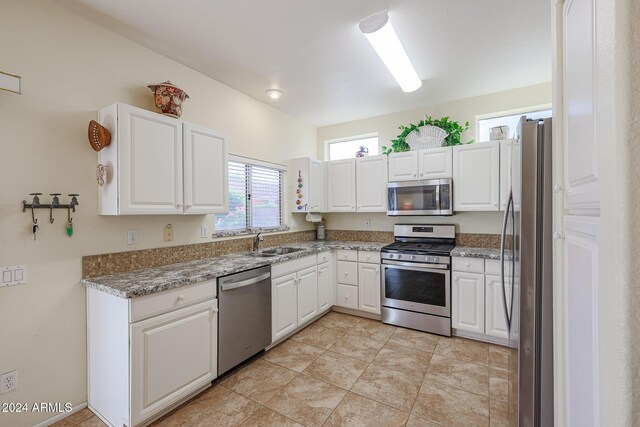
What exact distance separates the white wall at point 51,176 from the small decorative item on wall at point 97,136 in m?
0.15

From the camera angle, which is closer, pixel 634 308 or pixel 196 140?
pixel 634 308

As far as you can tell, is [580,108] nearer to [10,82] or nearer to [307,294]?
[10,82]

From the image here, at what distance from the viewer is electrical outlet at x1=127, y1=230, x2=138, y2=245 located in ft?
7.21

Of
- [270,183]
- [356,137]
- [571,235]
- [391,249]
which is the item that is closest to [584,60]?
[571,235]

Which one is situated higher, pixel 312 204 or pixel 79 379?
pixel 312 204

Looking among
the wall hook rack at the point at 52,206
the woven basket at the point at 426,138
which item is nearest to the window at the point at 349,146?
the woven basket at the point at 426,138

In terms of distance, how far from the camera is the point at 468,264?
9.57 ft

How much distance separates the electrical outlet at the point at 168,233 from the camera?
96.1 inches

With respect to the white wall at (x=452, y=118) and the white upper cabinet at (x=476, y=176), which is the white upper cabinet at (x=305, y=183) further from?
the white upper cabinet at (x=476, y=176)

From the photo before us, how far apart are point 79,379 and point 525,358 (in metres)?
2.70

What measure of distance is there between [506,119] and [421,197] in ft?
4.53

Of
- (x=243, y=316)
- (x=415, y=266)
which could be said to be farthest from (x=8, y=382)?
(x=415, y=266)

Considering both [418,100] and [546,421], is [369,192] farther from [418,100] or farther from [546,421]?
[546,421]

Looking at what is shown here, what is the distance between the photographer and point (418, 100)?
3.54 meters
